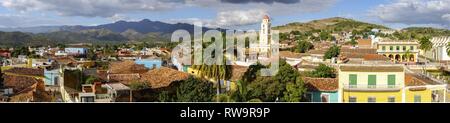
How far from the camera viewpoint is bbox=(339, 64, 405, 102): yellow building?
341 inches

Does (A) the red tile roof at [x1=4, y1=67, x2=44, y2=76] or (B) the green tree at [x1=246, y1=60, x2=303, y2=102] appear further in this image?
(A) the red tile roof at [x1=4, y1=67, x2=44, y2=76]

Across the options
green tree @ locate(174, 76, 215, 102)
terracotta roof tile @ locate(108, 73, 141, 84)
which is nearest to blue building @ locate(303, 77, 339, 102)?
green tree @ locate(174, 76, 215, 102)

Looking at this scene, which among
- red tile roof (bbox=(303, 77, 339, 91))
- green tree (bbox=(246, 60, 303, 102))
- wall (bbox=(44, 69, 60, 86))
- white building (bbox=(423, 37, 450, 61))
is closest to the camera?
green tree (bbox=(246, 60, 303, 102))

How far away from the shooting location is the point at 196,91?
8.98 m

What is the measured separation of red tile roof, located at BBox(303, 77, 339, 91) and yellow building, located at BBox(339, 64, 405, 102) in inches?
34.6

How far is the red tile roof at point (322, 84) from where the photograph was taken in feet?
32.9

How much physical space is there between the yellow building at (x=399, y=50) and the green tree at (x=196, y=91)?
1779 cm

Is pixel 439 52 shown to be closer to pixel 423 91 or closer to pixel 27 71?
pixel 423 91

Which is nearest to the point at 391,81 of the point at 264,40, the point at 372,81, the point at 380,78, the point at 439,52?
the point at 380,78

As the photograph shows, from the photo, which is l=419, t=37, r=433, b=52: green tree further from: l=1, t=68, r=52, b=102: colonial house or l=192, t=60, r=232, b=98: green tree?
l=1, t=68, r=52, b=102: colonial house

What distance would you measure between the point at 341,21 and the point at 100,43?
39003 millimetres

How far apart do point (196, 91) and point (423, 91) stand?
13.8 ft
